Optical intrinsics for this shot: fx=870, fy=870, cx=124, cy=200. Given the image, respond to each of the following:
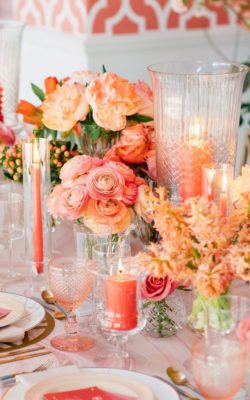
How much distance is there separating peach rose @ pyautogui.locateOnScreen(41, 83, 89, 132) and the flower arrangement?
0.66ft

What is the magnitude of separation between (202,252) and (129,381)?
243mm

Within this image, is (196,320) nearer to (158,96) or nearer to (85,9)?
(158,96)

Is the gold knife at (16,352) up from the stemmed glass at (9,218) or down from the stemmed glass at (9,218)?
down

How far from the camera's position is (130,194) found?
5.95 ft

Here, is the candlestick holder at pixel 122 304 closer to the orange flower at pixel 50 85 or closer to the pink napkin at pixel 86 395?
the pink napkin at pixel 86 395

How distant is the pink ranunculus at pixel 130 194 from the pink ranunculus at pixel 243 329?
1.89 feet

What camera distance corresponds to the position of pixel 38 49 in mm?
4309

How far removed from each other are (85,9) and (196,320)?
2543 millimetres

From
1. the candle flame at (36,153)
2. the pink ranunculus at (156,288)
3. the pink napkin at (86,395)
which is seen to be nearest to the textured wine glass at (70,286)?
the pink ranunculus at (156,288)

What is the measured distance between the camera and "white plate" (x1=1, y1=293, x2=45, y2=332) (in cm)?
165

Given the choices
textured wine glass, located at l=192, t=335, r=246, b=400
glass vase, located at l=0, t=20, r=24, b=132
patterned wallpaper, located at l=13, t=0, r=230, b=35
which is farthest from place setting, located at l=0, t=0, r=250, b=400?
patterned wallpaper, located at l=13, t=0, r=230, b=35

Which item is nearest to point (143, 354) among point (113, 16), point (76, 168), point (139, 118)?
point (76, 168)

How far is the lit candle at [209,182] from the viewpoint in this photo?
169cm

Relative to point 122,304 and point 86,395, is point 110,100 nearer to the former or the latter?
point 122,304
